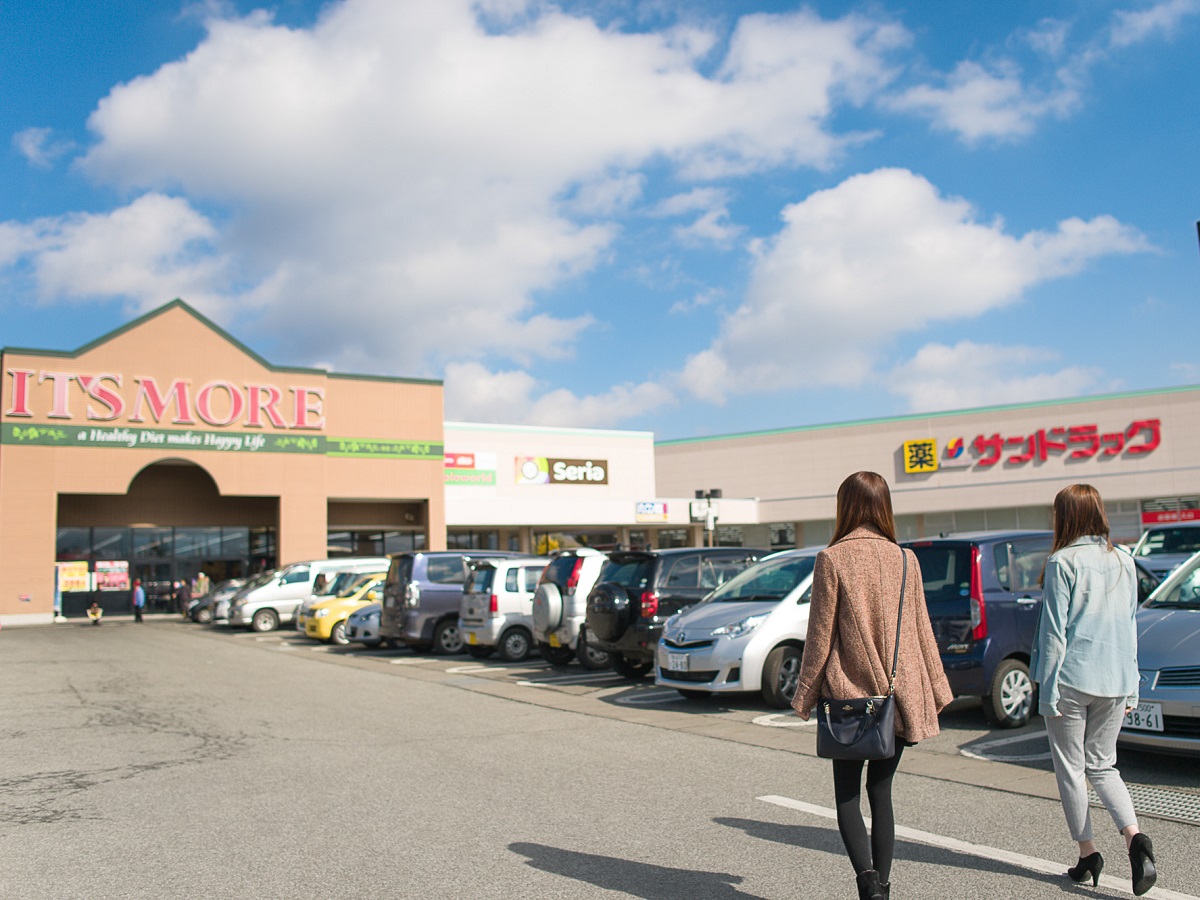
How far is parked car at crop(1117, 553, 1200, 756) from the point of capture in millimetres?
6480

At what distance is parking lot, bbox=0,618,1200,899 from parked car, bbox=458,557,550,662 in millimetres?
4392

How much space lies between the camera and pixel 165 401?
3525 centimetres

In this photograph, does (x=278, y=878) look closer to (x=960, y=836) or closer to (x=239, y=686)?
(x=960, y=836)

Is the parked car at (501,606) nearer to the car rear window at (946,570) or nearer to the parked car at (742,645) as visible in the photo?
the parked car at (742,645)

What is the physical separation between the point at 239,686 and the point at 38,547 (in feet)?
76.7

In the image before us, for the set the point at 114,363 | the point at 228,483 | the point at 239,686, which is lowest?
the point at 239,686

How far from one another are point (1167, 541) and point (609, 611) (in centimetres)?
952

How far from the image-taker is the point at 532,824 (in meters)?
6.11

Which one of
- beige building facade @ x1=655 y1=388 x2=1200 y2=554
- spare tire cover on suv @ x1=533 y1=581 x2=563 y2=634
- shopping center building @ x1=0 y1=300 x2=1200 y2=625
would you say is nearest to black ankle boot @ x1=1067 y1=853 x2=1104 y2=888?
spare tire cover on suv @ x1=533 y1=581 x2=563 y2=634

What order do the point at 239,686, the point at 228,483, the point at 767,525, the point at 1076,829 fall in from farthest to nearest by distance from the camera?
1. the point at 767,525
2. the point at 228,483
3. the point at 239,686
4. the point at 1076,829

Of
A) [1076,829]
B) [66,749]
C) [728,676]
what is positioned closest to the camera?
[1076,829]

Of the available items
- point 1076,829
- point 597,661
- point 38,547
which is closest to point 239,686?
point 597,661

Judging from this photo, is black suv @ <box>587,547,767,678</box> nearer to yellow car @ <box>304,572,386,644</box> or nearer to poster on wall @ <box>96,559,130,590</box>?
yellow car @ <box>304,572,386,644</box>

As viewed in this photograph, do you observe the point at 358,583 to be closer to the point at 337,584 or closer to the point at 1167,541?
the point at 337,584
